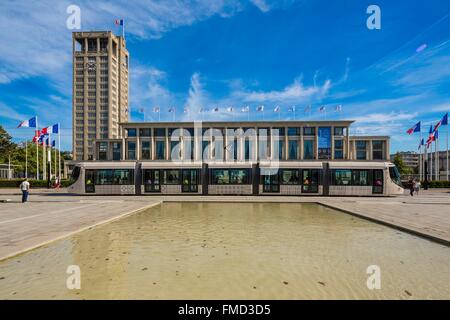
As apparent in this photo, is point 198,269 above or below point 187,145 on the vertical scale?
below

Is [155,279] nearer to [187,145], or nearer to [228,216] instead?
[228,216]

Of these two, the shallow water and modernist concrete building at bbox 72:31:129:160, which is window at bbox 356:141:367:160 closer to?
the shallow water

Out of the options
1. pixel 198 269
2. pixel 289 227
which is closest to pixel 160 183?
pixel 289 227

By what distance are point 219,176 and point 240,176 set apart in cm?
211

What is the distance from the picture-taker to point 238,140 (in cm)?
7881

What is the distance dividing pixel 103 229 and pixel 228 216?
20.6 feet

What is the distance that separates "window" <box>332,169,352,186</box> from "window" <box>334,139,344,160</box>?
58474 millimetres

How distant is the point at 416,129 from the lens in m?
43.3

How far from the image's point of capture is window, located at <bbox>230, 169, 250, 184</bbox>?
A: 25125 mm

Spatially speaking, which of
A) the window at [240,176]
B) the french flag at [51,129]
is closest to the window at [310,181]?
the window at [240,176]

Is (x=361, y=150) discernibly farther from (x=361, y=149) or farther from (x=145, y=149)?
(x=145, y=149)

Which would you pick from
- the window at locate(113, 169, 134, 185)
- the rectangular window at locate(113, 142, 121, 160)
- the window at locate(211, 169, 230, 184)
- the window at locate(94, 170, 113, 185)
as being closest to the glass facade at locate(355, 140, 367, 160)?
the window at locate(211, 169, 230, 184)

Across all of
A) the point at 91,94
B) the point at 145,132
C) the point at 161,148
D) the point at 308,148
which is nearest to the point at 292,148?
the point at 308,148
